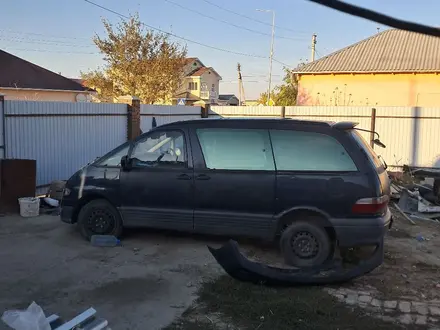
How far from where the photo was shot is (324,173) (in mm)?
5848

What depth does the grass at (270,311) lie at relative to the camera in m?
4.26

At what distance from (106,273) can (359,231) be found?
2983 mm

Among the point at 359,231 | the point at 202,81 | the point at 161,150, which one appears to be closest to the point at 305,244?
the point at 359,231

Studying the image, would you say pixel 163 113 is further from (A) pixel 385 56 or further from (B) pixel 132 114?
(A) pixel 385 56

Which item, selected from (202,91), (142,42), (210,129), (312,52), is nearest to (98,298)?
(210,129)

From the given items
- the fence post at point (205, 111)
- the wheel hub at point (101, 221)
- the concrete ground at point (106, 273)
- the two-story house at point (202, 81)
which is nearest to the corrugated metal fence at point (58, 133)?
the concrete ground at point (106, 273)

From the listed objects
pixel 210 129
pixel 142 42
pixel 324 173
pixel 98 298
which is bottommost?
pixel 98 298

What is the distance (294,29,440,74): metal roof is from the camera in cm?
2577

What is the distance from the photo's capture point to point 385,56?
90.5 ft

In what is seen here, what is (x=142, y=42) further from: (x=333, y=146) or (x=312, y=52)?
(x=333, y=146)

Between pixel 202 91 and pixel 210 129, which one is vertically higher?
pixel 202 91

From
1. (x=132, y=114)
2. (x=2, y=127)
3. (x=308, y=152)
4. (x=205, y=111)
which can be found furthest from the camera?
(x=205, y=111)

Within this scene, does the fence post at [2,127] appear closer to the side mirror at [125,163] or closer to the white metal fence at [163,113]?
the side mirror at [125,163]

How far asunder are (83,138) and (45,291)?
24.4 feet
